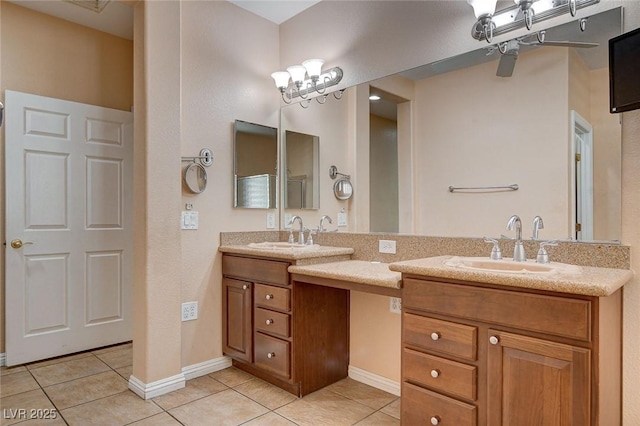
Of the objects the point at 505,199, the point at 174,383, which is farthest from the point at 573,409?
the point at 174,383

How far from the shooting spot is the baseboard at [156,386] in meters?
2.33

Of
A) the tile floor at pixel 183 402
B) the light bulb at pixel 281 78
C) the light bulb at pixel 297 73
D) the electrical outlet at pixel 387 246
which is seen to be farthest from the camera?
the light bulb at pixel 281 78

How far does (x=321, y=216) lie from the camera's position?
2914mm

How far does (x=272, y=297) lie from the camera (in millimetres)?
2436

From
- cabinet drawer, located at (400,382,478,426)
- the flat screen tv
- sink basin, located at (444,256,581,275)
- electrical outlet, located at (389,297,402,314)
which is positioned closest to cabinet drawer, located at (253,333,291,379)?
electrical outlet, located at (389,297,402,314)

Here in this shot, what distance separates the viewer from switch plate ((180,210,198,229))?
103 inches

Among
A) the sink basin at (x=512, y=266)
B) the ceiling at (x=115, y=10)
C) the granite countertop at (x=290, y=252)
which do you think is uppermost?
the ceiling at (x=115, y=10)

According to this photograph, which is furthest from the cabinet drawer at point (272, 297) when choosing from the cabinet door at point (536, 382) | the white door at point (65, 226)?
the white door at point (65, 226)

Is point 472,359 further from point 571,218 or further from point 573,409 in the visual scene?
point 571,218

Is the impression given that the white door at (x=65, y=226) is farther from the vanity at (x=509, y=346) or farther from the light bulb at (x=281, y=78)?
the vanity at (x=509, y=346)

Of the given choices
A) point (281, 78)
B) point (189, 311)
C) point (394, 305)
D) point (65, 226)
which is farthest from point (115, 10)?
point (394, 305)

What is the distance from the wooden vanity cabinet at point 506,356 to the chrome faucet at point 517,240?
36 centimetres

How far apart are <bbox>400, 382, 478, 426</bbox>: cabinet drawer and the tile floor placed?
414mm

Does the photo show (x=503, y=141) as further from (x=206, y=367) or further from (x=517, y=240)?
(x=206, y=367)
